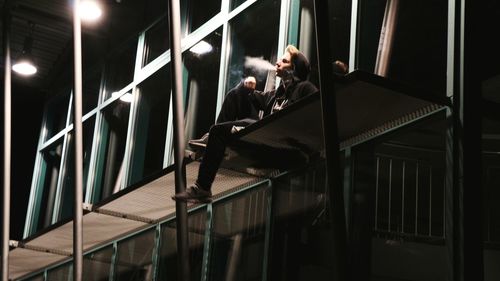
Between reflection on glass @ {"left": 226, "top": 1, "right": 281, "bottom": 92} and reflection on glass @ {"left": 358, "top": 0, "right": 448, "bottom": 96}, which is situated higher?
reflection on glass @ {"left": 226, "top": 1, "right": 281, "bottom": 92}

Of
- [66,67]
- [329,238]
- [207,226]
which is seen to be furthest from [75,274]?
[66,67]

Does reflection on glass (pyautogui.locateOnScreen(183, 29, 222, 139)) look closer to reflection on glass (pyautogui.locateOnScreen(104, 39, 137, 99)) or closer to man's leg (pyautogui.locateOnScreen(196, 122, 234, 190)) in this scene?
reflection on glass (pyautogui.locateOnScreen(104, 39, 137, 99))

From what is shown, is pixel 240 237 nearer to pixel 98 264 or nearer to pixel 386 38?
pixel 386 38

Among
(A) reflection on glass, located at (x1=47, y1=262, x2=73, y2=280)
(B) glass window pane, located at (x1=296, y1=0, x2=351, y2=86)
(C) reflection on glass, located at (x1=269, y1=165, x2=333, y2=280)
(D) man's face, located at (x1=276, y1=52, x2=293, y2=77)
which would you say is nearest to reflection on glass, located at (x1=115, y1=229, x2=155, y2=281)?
(A) reflection on glass, located at (x1=47, y1=262, x2=73, y2=280)

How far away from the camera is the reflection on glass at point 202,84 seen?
1075cm

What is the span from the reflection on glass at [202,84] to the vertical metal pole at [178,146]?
3.22 m

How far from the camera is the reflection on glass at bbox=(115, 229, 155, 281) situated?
1173 cm

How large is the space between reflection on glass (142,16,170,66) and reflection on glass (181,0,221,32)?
1049mm

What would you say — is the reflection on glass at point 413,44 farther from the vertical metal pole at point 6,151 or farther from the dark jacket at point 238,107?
the vertical metal pole at point 6,151

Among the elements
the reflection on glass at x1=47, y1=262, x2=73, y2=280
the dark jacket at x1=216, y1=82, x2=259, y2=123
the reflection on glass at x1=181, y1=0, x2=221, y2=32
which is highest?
the reflection on glass at x1=181, y1=0, x2=221, y2=32

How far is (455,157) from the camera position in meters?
5.88

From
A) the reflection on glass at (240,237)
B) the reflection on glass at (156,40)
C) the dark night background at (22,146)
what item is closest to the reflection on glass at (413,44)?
the reflection on glass at (240,237)

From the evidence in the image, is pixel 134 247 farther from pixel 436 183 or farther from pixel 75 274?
pixel 436 183

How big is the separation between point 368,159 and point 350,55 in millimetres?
1152
